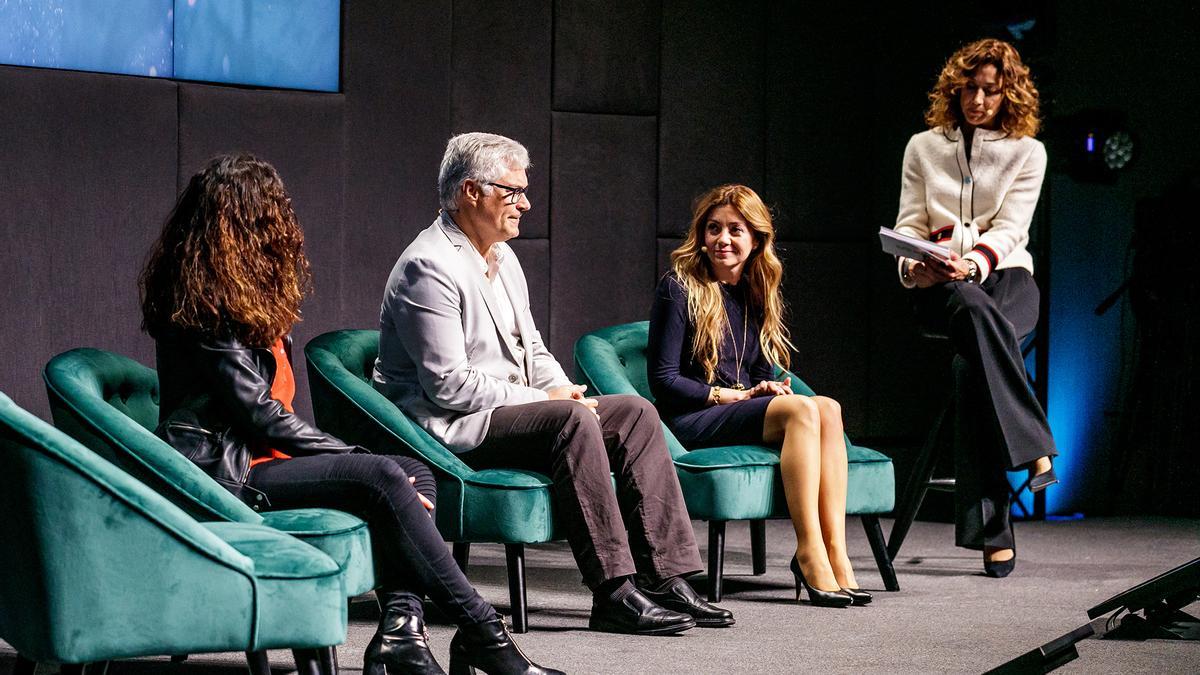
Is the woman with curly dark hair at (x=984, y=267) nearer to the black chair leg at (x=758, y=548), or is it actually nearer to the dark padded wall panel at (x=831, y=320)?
the black chair leg at (x=758, y=548)

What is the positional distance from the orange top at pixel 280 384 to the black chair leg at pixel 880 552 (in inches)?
78.2

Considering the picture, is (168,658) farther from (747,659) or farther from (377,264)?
(377,264)

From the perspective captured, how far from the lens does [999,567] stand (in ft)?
15.4

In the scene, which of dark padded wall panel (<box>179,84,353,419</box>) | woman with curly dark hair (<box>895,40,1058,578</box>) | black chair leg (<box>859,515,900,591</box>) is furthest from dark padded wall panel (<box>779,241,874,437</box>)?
dark padded wall panel (<box>179,84,353,419</box>)

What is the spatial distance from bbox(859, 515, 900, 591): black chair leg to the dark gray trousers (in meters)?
0.90

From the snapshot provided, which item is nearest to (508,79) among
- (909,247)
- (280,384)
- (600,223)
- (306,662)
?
(600,223)

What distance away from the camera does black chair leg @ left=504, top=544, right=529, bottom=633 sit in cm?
367

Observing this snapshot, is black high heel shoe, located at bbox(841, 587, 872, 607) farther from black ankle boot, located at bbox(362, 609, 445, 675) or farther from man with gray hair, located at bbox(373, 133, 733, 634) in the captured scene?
black ankle boot, located at bbox(362, 609, 445, 675)

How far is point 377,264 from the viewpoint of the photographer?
5312mm

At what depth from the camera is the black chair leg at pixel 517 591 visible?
145 inches

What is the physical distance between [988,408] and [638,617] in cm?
164

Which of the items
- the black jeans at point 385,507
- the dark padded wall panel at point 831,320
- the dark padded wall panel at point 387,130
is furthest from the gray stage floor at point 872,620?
the dark padded wall panel at point 387,130

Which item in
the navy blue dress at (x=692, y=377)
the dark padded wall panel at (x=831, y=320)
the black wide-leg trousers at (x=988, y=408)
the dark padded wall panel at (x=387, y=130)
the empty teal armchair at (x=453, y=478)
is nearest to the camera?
the empty teal armchair at (x=453, y=478)

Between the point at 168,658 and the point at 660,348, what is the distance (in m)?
1.64
